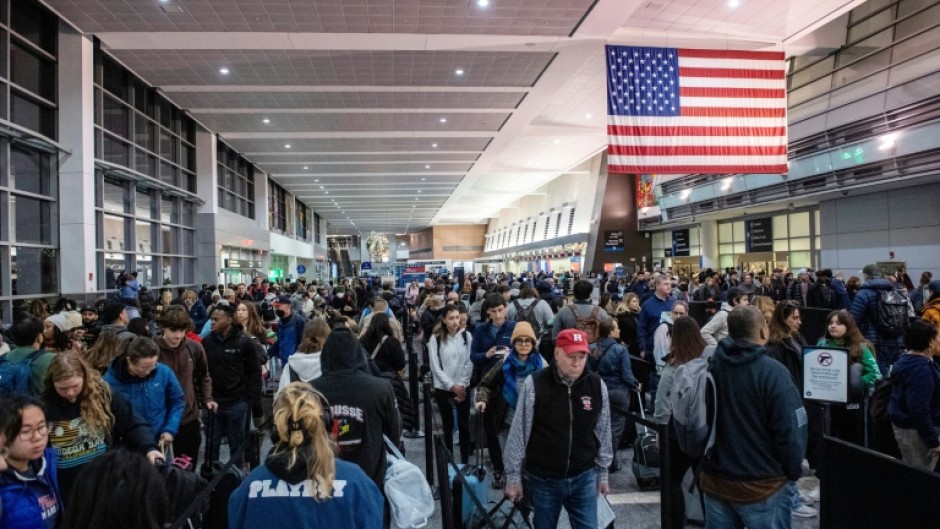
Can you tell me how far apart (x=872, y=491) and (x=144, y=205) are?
1884cm

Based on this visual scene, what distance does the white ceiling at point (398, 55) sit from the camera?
12.0 meters

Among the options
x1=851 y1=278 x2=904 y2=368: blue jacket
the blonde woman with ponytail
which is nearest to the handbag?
the blonde woman with ponytail

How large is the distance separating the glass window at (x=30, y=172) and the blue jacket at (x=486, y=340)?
10514 mm

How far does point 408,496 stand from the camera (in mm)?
3043

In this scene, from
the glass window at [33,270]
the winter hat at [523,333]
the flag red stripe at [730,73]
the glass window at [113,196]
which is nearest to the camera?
the winter hat at [523,333]

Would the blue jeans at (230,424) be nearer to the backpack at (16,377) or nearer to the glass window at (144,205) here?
the backpack at (16,377)

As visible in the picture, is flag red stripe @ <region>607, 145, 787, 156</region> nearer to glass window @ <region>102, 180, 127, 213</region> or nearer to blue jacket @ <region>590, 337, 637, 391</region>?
blue jacket @ <region>590, 337, 637, 391</region>

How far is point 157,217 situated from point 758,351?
18.7m

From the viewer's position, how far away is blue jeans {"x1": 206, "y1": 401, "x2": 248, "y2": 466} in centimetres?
Result: 555

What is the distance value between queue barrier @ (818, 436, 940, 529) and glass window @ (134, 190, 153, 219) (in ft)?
58.7

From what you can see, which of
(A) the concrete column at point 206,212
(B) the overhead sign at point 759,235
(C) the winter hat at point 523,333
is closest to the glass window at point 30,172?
(A) the concrete column at point 206,212

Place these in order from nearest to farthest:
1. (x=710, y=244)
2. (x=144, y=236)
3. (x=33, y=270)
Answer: (x=33, y=270) → (x=144, y=236) → (x=710, y=244)

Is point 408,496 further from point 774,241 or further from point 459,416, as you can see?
point 774,241

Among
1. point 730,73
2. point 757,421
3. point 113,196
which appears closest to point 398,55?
point 730,73
